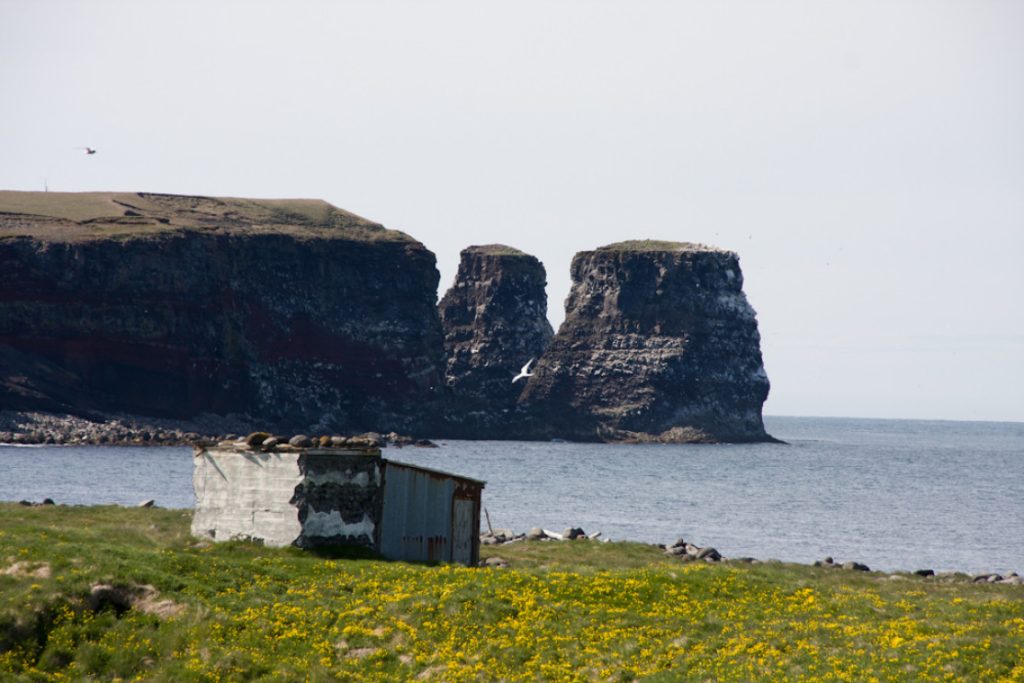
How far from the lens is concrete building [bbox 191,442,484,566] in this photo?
36750 millimetres

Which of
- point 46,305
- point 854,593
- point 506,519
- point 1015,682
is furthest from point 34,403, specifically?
point 1015,682

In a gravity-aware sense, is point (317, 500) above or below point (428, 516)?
above

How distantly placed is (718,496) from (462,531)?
5487 centimetres

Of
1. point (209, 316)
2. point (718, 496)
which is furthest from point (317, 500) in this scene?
point (209, 316)

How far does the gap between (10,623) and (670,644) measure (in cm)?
1516

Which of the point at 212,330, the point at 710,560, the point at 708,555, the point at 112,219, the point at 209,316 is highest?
the point at 112,219

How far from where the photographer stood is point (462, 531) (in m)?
40.3

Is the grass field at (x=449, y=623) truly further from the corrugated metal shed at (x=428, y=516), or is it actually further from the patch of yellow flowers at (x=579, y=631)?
the corrugated metal shed at (x=428, y=516)

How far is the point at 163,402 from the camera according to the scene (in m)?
154

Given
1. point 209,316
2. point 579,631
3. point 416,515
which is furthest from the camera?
point 209,316

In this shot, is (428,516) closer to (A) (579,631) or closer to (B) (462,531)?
(B) (462,531)

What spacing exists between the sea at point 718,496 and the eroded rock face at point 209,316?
898 inches

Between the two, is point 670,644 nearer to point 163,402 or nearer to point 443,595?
point 443,595

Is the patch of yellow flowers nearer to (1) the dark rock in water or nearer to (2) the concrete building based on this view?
(2) the concrete building
